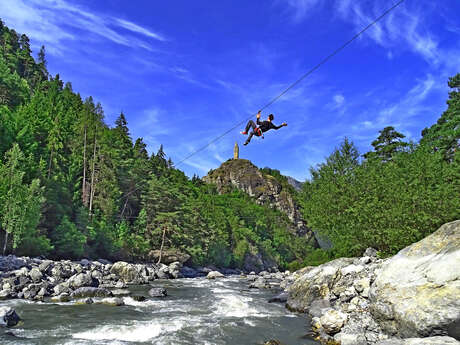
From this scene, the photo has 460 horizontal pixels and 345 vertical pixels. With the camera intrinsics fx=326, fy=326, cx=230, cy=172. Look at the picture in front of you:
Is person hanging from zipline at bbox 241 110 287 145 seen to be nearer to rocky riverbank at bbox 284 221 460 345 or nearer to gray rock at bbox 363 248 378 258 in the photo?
rocky riverbank at bbox 284 221 460 345

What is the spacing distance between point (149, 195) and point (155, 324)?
131ft

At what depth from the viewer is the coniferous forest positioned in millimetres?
27298

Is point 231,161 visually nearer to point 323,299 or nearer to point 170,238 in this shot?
point 170,238

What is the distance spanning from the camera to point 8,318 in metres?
13.1

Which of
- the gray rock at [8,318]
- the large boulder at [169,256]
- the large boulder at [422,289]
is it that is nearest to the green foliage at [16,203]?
the large boulder at [169,256]

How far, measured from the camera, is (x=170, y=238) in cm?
5041

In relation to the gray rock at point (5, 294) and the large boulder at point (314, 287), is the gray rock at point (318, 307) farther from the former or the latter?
the gray rock at point (5, 294)

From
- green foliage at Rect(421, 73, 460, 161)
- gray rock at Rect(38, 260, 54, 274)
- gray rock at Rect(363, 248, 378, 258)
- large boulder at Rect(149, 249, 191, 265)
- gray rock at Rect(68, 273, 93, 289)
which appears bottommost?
gray rock at Rect(68, 273, 93, 289)

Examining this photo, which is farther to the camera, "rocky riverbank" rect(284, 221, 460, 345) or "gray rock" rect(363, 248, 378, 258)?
"gray rock" rect(363, 248, 378, 258)

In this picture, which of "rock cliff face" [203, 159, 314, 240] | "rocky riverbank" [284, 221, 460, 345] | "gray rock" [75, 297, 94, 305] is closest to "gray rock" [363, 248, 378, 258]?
"rocky riverbank" [284, 221, 460, 345]

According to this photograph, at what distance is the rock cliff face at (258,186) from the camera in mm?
118125

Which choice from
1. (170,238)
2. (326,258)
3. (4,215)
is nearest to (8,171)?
(4,215)

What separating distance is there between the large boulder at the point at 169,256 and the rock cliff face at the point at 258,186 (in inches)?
2755

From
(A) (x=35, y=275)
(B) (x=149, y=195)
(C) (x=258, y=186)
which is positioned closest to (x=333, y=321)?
(A) (x=35, y=275)
